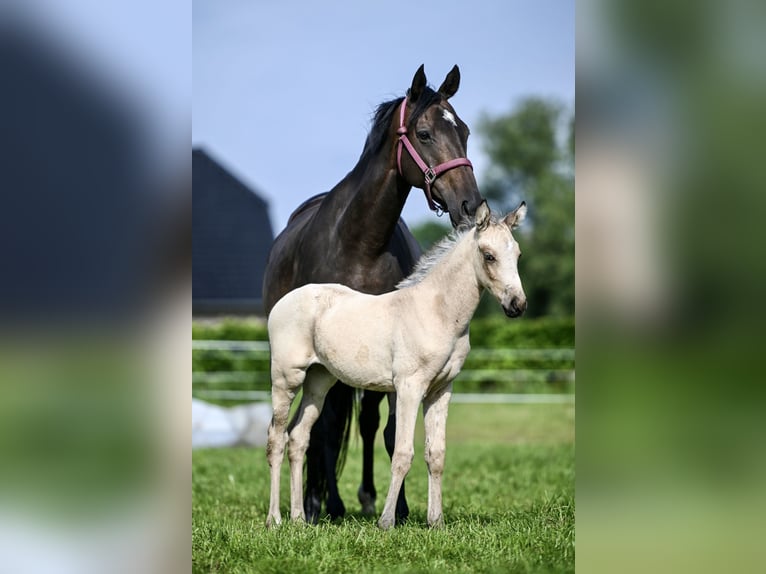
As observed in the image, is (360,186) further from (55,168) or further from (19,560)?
(19,560)

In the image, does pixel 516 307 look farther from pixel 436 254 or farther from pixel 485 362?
pixel 485 362

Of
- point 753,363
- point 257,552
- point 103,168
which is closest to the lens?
point 753,363

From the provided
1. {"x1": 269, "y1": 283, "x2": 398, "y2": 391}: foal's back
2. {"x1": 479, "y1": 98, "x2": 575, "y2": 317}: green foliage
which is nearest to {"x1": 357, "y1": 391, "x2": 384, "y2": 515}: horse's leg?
{"x1": 269, "y1": 283, "x2": 398, "y2": 391}: foal's back

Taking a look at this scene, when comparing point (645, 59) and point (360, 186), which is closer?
point (645, 59)

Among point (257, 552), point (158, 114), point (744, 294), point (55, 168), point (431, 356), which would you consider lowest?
point (257, 552)

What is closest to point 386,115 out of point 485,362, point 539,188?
point 485,362

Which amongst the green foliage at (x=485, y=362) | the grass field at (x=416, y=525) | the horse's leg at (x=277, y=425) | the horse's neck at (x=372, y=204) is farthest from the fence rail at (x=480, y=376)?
the horse's leg at (x=277, y=425)

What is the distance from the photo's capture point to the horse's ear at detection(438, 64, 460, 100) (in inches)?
173

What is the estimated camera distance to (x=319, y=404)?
4555mm

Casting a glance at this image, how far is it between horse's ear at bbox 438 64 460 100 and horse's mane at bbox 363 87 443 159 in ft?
0.29

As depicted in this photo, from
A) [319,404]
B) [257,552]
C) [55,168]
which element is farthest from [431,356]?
[55,168]

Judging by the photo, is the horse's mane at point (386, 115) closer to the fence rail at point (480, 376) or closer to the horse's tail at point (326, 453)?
the horse's tail at point (326, 453)

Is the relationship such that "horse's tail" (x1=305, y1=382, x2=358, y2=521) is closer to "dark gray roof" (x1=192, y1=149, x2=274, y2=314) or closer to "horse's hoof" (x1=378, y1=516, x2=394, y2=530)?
"horse's hoof" (x1=378, y1=516, x2=394, y2=530)

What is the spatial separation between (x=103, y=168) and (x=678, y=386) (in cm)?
184
